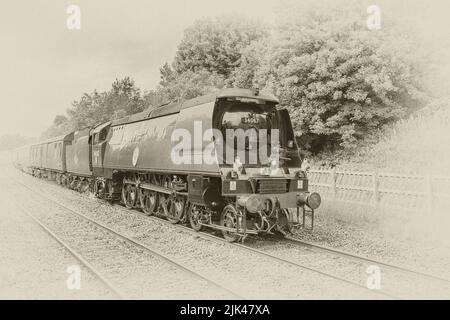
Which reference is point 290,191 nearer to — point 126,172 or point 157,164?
point 157,164

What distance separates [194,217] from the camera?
34.7 ft

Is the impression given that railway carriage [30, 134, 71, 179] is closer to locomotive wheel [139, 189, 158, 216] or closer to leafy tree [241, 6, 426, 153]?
locomotive wheel [139, 189, 158, 216]

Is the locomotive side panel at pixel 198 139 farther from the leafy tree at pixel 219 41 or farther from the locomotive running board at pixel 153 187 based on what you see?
the leafy tree at pixel 219 41

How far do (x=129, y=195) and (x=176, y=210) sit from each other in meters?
4.07

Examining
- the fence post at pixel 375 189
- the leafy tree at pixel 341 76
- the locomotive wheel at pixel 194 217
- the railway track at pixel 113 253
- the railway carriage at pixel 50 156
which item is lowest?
the railway track at pixel 113 253

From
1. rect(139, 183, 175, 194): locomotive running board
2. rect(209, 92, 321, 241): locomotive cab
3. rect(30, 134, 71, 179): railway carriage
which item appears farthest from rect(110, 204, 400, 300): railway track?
rect(30, 134, 71, 179): railway carriage

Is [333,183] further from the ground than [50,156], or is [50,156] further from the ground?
[50,156]

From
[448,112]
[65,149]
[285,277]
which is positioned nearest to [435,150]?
[448,112]

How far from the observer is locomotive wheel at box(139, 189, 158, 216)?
42.3 ft

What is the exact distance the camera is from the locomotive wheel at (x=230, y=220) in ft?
29.4

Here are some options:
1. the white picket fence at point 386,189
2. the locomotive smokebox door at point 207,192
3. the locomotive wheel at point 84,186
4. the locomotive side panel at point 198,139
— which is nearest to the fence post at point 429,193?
the white picket fence at point 386,189

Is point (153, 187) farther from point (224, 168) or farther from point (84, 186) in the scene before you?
point (84, 186)

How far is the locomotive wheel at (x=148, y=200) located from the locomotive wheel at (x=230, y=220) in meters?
3.97

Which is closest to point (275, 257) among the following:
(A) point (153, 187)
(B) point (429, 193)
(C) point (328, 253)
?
(C) point (328, 253)
